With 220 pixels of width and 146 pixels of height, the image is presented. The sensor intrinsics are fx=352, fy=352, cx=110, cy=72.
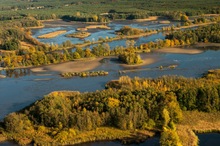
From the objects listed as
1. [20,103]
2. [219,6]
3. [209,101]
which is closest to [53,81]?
[20,103]

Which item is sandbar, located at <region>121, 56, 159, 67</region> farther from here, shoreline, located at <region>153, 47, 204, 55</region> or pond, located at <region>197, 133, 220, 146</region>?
pond, located at <region>197, 133, 220, 146</region>

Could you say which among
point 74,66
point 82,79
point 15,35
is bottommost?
point 82,79

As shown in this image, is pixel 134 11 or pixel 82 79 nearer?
pixel 82 79

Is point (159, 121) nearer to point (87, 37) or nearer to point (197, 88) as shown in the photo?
point (197, 88)

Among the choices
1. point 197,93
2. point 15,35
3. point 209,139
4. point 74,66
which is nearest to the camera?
point 209,139

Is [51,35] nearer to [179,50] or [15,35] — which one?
[15,35]

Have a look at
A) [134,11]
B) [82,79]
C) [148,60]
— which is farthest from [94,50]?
[134,11]
